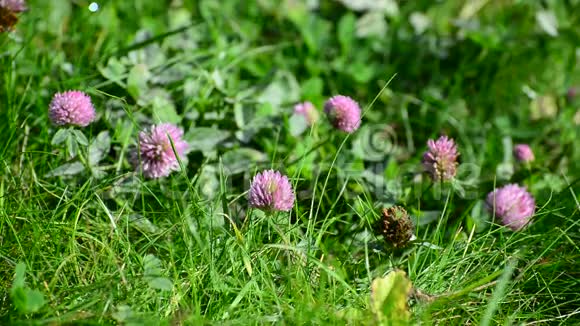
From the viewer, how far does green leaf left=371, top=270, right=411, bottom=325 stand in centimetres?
135

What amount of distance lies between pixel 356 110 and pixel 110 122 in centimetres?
63

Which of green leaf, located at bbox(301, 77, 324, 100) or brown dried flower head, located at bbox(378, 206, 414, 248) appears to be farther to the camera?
green leaf, located at bbox(301, 77, 324, 100)

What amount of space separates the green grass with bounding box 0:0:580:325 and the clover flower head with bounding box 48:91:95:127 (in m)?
0.09

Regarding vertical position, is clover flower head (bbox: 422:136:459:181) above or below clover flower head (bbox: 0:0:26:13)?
below

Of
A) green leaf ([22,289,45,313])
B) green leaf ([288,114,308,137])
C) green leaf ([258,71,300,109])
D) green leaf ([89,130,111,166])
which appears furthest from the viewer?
green leaf ([258,71,300,109])

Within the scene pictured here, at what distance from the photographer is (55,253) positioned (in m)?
1.52

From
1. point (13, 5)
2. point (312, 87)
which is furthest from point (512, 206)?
point (13, 5)

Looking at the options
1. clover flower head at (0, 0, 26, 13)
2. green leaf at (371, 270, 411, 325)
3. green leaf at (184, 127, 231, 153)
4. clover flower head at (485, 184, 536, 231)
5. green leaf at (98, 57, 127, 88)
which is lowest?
clover flower head at (485, 184, 536, 231)

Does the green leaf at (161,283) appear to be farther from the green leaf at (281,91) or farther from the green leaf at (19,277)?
the green leaf at (281,91)

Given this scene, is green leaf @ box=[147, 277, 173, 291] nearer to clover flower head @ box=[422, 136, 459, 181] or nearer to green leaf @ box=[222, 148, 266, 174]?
green leaf @ box=[222, 148, 266, 174]

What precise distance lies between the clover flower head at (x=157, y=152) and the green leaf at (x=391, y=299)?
1.90 feet

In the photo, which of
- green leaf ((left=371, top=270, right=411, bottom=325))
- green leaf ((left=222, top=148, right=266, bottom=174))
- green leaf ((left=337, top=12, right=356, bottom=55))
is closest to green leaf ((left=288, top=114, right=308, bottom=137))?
green leaf ((left=222, top=148, right=266, bottom=174))

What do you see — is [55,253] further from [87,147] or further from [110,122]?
[110,122]

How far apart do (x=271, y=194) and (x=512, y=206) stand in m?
0.62
